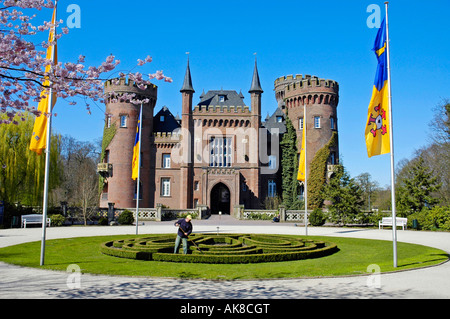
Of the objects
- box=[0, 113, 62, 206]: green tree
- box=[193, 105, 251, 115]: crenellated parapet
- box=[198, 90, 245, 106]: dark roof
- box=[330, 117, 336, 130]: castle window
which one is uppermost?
box=[198, 90, 245, 106]: dark roof

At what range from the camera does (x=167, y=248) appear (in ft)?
48.4

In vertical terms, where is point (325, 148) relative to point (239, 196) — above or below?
above

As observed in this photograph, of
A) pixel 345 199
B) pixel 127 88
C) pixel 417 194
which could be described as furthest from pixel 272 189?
pixel 127 88

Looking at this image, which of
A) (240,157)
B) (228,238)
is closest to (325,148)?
(240,157)

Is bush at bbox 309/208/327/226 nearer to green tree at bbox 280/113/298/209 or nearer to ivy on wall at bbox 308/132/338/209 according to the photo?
ivy on wall at bbox 308/132/338/209

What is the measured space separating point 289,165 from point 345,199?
51.8 ft

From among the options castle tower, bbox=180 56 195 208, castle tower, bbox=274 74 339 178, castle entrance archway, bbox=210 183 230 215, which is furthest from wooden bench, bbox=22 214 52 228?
castle tower, bbox=274 74 339 178

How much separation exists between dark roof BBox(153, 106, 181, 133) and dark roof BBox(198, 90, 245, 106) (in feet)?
16.7

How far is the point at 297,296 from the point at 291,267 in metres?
4.07

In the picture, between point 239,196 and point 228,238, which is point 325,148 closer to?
point 239,196

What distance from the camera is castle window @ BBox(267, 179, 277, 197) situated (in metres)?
48.7

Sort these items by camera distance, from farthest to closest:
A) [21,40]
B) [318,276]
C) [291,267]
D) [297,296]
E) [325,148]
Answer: [325,148] < [291,267] < [318,276] < [297,296] < [21,40]

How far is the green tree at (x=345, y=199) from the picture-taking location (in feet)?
Answer: 105

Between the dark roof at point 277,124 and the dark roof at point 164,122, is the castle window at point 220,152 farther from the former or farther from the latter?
the dark roof at point 277,124
